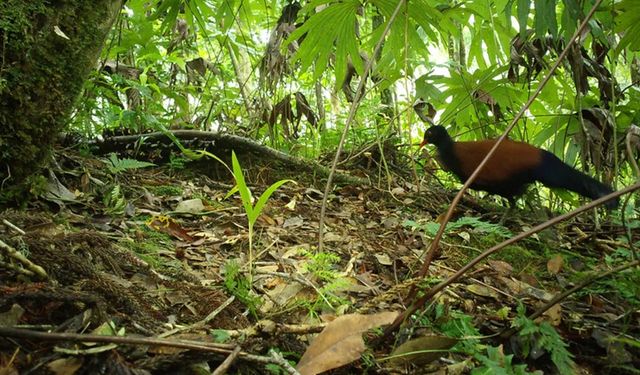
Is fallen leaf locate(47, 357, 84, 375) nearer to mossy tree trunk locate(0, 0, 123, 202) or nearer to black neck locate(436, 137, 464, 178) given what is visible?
mossy tree trunk locate(0, 0, 123, 202)

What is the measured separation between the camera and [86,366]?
0.79 metres

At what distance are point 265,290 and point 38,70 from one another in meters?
1.01

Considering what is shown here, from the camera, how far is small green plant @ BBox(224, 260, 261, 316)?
1.23 metres

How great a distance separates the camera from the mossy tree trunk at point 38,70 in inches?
56.9

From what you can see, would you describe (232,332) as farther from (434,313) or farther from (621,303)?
(621,303)

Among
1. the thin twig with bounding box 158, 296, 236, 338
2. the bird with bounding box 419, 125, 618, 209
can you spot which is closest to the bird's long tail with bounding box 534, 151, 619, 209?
the bird with bounding box 419, 125, 618, 209

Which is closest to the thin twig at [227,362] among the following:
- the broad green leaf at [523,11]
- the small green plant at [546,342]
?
the small green plant at [546,342]

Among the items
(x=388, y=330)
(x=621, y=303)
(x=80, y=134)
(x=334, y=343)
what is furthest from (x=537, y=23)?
(x=80, y=134)

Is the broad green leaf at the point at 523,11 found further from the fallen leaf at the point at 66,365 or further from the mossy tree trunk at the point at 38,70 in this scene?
the fallen leaf at the point at 66,365

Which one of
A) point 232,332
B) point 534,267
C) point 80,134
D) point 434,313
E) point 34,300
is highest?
point 80,134

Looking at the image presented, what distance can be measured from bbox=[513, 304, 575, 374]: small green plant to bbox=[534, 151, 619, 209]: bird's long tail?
63.9 inches

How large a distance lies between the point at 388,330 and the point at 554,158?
1.98m

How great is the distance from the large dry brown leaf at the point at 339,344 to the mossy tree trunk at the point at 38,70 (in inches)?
47.1

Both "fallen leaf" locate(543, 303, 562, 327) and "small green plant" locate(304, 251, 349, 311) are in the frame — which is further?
"fallen leaf" locate(543, 303, 562, 327)
